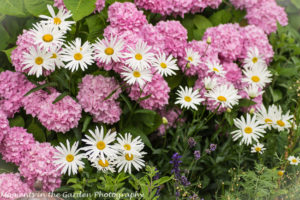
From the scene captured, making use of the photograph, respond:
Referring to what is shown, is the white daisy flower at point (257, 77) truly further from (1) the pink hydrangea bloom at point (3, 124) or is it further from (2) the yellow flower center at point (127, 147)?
(1) the pink hydrangea bloom at point (3, 124)

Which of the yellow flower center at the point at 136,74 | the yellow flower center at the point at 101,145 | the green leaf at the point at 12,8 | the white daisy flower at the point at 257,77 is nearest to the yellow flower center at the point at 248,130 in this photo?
the white daisy flower at the point at 257,77

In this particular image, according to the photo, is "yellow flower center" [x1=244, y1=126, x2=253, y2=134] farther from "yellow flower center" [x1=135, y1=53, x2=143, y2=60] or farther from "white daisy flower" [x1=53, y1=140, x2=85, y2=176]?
"white daisy flower" [x1=53, y1=140, x2=85, y2=176]

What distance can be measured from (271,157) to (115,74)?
107cm

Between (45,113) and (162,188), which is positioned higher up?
(45,113)

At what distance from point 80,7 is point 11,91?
57 cm

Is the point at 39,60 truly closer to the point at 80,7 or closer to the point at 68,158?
the point at 80,7

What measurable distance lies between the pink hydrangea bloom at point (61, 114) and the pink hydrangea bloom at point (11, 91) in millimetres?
189

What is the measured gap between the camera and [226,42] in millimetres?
2197

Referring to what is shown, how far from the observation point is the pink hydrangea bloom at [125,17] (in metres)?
1.82

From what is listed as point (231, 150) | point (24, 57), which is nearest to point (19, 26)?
point (24, 57)

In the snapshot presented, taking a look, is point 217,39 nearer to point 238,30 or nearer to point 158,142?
point 238,30

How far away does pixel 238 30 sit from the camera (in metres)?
2.46

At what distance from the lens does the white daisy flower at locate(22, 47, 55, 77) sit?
5.49 feet

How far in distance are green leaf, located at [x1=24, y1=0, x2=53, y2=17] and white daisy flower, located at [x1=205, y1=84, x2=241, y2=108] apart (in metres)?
1.03
